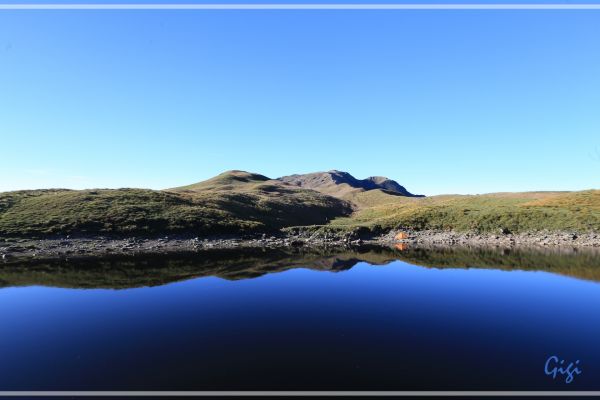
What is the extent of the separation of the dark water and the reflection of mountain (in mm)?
551

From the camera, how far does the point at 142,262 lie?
49.6 m

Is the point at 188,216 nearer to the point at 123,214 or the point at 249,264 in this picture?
the point at 123,214

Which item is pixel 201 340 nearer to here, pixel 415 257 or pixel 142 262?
pixel 142 262

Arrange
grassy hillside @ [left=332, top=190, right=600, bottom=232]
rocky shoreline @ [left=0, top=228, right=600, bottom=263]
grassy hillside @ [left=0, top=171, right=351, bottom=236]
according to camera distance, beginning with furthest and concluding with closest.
A: grassy hillside @ [left=332, top=190, right=600, bottom=232], grassy hillside @ [left=0, top=171, right=351, bottom=236], rocky shoreline @ [left=0, top=228, right=600, bottom=263]

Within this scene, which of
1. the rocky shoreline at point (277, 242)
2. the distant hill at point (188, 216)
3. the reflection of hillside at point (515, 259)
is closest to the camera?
the reflection of hillside at point (515, 259)

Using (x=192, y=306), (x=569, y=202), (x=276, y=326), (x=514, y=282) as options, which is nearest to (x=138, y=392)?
(x=276, y=326)

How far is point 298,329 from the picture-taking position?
2078 cm

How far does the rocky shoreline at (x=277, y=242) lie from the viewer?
58.9 meters

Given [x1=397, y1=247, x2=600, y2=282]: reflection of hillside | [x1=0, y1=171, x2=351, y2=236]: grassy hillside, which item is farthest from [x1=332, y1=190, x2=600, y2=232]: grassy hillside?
[x1=0, y1=171, x2=351, y2=236]: grassy hillside

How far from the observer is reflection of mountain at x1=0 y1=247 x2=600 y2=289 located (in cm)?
3806

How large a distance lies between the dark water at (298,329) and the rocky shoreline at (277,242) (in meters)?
18.7
